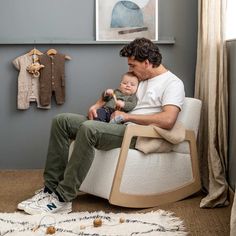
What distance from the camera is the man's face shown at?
8.50 feet

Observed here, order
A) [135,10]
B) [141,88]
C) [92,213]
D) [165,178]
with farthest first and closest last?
[135,10] → [141,88] → [165,178] → [92,213]

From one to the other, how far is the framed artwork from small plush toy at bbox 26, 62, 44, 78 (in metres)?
0.48

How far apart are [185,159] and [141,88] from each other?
0.51m

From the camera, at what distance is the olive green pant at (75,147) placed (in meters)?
2.33

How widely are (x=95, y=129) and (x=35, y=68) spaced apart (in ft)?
3.66

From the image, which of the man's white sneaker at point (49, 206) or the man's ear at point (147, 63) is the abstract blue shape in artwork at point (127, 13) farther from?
the man's white sneaker at point (49, 206)

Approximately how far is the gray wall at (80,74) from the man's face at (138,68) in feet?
2.30

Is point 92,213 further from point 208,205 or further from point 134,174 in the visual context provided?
point 208,205

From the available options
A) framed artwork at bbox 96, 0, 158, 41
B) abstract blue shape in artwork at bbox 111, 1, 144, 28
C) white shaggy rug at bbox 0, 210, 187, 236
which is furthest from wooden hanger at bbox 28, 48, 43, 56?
white shaggy rug at bbox 0, 210, 187, 236

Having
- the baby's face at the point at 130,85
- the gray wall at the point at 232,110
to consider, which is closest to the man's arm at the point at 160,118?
the baby's face at the point at 130,85

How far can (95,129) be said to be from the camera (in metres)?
2.35

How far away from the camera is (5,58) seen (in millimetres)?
3342

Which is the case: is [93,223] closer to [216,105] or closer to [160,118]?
[160,118]

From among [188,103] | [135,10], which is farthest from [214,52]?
[135,10]
